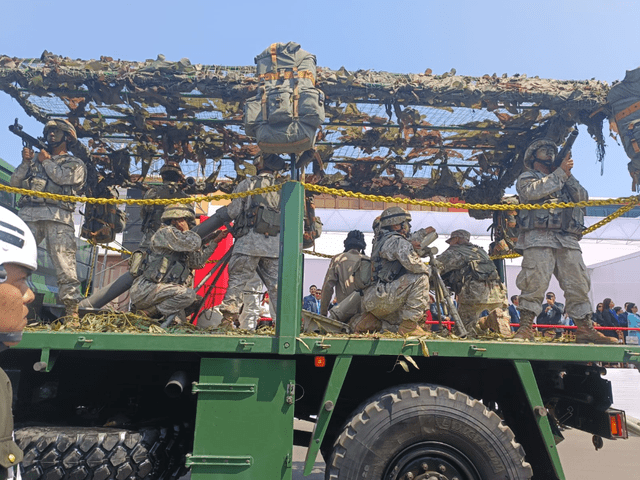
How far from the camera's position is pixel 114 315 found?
3965 millimetres

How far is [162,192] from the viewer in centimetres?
640

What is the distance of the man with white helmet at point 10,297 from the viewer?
5.35 feet

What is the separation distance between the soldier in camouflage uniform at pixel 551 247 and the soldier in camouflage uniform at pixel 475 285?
947mm

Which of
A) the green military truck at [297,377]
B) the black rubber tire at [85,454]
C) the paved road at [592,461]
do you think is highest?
the green military truck at [297,377]

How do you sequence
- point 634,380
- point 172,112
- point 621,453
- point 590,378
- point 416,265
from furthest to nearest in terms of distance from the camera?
point 634,380
point 621,453
point 172,112
point 416,265
point 590,378

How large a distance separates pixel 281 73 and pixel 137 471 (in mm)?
3012

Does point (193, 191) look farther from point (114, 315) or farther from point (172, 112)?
point (114, 315)

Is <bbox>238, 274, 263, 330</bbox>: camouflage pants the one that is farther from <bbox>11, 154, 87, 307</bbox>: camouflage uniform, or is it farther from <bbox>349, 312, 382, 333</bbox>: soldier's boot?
<bbox>11, 154, 87, 307</bbox>: camouflage uniform

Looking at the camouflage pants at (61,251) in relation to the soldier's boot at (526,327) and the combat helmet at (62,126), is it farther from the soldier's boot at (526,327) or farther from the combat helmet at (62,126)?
the soldier's boot at (526,327)

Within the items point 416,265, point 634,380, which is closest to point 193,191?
point 416,265

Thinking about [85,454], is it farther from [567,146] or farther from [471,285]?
[567,146]

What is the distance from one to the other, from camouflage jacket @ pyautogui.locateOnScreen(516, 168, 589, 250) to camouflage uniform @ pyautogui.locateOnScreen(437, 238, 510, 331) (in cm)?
97

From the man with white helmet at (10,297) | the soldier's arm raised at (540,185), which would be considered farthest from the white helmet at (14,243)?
the soldier's arm raised at (540,185)

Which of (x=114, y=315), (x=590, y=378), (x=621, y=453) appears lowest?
(x=621, y=453)
